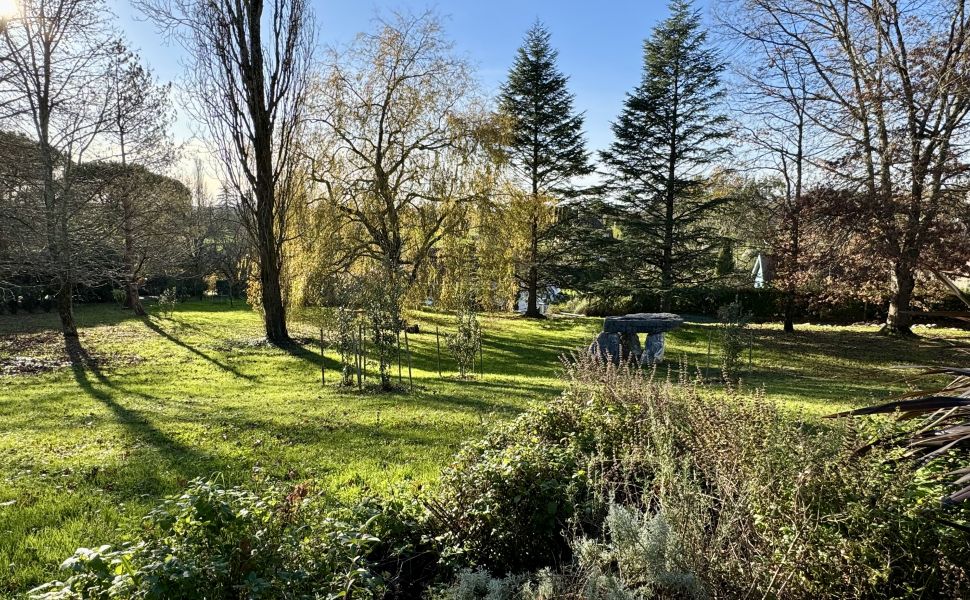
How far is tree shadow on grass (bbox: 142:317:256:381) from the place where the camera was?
33.2ft

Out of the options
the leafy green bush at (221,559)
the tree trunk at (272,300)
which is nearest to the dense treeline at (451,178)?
the tree trunk at (272,300)

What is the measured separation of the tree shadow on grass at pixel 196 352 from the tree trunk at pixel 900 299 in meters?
15.7

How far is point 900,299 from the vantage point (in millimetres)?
13914

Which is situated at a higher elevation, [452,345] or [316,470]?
[452,345]

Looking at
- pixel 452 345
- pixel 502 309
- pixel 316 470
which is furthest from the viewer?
pixel 502 309

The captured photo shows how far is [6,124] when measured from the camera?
8211mm

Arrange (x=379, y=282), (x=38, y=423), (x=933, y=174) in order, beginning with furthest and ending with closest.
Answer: (x=933, y=174) < (x=379, y=282) < (x=38, y=423)

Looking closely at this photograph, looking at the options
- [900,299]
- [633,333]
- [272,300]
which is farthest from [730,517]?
A: [900,299]

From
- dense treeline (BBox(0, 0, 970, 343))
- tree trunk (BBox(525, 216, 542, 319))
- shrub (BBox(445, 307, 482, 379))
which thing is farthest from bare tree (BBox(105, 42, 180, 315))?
tree trunk (BBox(525, 216, 542, 319))

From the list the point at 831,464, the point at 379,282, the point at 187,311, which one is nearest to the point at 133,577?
the point at 831,464

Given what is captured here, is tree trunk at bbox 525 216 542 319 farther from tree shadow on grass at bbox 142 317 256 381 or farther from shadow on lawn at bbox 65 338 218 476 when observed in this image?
shadow on lawn at bbox 65 338 218 476

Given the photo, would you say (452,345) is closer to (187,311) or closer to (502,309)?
(502,309)

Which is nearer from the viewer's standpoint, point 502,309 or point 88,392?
point 88,392

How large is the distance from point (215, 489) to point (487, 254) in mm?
13272
